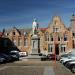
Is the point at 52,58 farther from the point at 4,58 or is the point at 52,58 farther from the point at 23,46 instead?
the point at 23,46

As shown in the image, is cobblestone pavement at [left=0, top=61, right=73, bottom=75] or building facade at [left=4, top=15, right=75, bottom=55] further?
building facade at [left=4, top=15, right=75, bottom=55]

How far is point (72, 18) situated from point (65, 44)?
325 inches

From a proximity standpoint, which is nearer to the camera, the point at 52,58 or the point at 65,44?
the point at 52,58

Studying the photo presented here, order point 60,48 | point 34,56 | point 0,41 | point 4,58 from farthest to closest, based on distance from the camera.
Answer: point 0,41 < point 60,48 < point 34,56 < point 4,58

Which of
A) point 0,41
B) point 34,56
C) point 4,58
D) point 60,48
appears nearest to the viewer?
point 4,58

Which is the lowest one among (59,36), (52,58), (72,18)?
(52,58)

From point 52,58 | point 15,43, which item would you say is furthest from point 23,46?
point 52,58

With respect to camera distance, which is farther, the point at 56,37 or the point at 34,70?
the point at 56,37

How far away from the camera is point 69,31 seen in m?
87.6

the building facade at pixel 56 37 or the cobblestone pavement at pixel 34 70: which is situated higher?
the building facade at pixel 56 37

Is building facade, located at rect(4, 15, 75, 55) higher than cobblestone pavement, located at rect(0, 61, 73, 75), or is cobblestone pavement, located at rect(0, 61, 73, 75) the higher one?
building facade, located at rect(4, 15, 75, 55)

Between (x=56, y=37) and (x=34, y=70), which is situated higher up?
(x=56, y=37)

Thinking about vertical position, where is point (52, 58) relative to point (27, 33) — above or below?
below

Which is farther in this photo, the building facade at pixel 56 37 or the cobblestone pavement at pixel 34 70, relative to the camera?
the building facade at pixel 56 37
